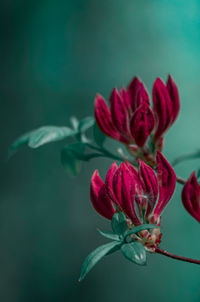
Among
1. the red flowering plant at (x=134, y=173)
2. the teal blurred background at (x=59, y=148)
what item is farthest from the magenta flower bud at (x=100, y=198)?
the teal blurred background at (x=59, y=148)

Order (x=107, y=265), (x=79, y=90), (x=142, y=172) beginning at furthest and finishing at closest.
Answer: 1. (x=79, y=90)
2. (x=107, y=265)
3. (x=142, y=172)

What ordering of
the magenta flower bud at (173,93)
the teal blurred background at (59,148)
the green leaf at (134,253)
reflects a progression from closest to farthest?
the green leaf at (134,253) → the magenta flower bud at (173,93) → the teal blurred background at (59,148)

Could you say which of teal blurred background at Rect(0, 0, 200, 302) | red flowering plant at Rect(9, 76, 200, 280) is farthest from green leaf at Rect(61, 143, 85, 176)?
teal blurred background at Rect(0, 0, 200, 302)

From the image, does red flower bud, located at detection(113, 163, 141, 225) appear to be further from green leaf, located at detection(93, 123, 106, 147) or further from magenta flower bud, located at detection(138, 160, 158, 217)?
green leaf, located at detection(93, 123, 106, 147)

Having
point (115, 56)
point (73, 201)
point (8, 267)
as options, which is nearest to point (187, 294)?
point (73, 201)

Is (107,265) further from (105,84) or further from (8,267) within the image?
(105,84)

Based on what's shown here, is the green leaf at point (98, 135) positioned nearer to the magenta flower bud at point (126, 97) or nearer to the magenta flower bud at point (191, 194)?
the magenta flower bud at point (126, 97)

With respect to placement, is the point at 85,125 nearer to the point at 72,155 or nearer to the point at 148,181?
the point at 72,155
